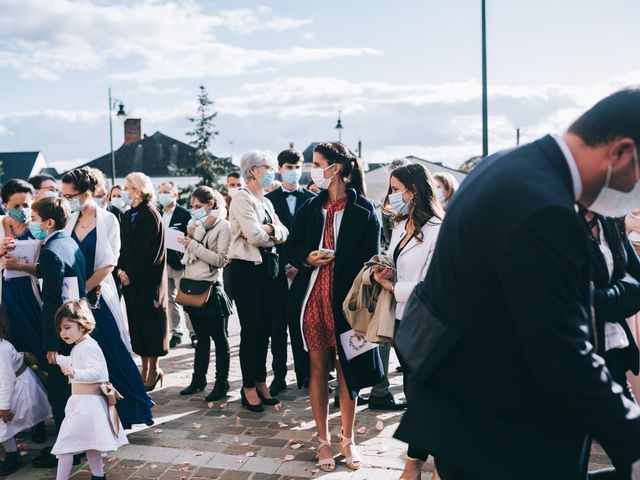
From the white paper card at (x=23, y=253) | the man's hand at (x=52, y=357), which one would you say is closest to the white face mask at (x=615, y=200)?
the man's hand at (x=52, y=357)

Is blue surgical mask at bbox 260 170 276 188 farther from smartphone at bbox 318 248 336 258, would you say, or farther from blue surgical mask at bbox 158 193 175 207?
blue surgical mask at bbox 158 193 175 207

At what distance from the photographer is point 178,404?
21.2ft

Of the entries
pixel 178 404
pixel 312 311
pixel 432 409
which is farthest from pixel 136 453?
pixel 432 409

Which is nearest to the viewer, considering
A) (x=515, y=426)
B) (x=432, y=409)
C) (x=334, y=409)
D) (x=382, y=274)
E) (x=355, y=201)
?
(x=515, y=426)

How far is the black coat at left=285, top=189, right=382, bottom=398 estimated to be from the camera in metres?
4.82

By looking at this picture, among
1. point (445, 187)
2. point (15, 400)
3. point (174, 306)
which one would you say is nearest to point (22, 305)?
point (15, 400)

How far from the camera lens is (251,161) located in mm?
6277

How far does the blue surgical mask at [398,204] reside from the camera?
4664mm

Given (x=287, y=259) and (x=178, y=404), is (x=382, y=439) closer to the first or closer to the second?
(x=287, y=259)

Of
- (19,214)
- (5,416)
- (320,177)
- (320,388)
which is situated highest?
(320,177)

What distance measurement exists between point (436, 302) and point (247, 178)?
4.45 m

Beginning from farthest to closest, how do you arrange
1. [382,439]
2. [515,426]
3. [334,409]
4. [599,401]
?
[334,409]
[382,439]
[515,426]
[599,401]

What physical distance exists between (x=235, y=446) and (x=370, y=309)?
1.69 meters

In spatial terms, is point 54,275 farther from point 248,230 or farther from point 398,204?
point 398,204
